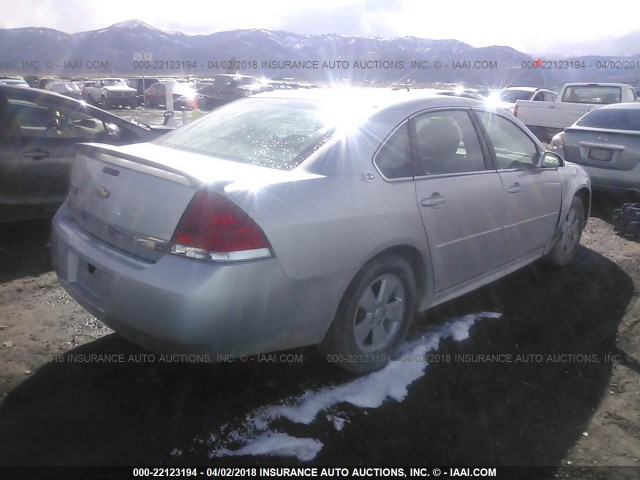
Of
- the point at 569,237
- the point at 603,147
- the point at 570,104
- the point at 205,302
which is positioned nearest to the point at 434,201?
the point at 205,302

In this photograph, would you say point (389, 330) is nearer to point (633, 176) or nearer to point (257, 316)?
point (257, 316)

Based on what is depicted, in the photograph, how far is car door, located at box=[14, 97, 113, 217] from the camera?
498cm

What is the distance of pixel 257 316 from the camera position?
8.00 feet

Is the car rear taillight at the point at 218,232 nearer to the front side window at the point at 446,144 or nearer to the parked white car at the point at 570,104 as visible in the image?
the front side window at the point at 446,144

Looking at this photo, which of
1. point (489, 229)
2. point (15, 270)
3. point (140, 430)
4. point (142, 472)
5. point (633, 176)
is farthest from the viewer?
point (633, 176)

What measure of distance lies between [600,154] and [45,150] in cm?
668

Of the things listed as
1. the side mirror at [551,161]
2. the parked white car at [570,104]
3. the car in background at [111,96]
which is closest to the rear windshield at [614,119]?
the side mirror at [551,161]

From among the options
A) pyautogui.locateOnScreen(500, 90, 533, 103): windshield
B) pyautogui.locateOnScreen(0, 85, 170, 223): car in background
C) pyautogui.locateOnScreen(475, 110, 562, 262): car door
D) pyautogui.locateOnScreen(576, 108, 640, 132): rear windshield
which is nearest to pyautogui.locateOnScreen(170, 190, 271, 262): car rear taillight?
pyautogui.locateOnScreen(475, 110, 562, 262): car door

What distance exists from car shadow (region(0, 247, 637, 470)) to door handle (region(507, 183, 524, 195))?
39.8 inches

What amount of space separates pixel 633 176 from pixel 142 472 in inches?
265

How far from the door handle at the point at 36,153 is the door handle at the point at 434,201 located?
381 cm

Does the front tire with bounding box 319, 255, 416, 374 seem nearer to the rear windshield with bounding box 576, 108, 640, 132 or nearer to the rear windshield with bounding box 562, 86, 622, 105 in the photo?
the rear windshield with bounding box 576, 108, 640, 132

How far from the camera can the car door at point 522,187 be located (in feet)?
12.9

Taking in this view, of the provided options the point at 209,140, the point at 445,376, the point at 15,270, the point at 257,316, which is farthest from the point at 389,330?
the point at 15,270
